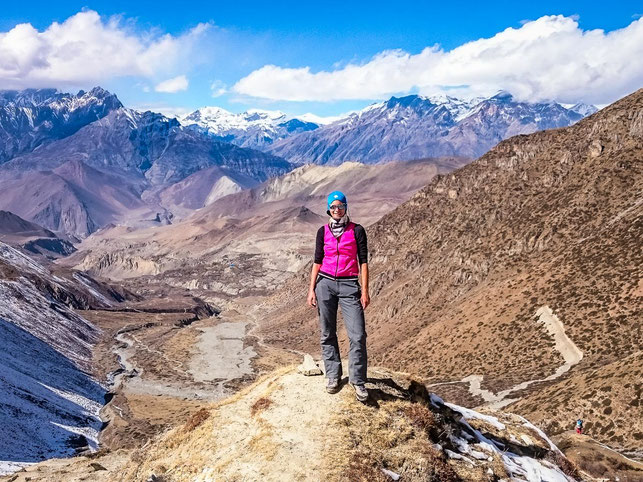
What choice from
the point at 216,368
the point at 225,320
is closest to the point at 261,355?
the point at 216,368

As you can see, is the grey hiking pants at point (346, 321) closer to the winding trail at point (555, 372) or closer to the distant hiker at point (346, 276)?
the distant hiker at point (346, 276)

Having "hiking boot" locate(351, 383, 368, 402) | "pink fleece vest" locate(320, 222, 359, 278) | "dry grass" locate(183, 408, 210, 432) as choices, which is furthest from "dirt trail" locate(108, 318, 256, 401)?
"pink fleece vest" locate(320, 222, 359, 278)

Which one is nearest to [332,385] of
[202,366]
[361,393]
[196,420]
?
[361,393]

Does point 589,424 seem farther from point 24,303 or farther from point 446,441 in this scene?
point 24,303

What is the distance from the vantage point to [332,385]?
523 inches

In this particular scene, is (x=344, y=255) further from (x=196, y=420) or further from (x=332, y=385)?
(x=196, y=420)

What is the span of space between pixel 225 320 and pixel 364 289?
146 meters

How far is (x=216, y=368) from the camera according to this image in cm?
10475

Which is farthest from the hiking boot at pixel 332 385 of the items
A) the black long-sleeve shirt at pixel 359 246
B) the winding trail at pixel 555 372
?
the winding trail at pixel 555 372

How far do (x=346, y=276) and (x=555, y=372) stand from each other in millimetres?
47067

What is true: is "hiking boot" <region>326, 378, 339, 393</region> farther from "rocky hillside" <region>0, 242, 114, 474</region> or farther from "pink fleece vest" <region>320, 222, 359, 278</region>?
"rocky hillside" <region>0, 242, 114, 474</region>

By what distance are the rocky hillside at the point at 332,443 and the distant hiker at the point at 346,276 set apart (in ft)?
3.49

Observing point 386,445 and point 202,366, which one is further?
point 202,366

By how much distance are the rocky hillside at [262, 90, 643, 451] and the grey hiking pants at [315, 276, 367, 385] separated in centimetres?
2592
